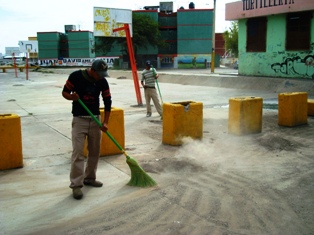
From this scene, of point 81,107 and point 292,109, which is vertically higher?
point 81,107

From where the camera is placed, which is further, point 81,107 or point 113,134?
point 113,134

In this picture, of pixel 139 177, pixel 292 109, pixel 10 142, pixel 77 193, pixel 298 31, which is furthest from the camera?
pixel 298 31

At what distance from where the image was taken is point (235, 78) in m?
21.5

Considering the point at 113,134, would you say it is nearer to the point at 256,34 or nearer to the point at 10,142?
the point at 10,142

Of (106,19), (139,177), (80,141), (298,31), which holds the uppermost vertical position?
(106,19)

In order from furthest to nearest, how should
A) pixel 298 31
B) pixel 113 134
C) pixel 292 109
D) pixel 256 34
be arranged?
pixel 256 34, pixel 298 31, pixel 292 109, pixel 113 134

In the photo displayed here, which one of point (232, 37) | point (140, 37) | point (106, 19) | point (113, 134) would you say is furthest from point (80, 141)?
point (232, 37)

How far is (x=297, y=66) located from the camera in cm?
1922

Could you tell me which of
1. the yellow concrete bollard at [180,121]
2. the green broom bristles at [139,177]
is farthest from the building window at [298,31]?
the green broom bristles at [139,177]

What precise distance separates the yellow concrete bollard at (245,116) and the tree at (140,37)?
43.7m

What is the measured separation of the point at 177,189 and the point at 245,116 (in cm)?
376

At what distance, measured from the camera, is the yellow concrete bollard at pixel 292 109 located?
8.88m

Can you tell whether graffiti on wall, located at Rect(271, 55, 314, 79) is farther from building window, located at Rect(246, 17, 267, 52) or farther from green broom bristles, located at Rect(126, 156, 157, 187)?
green broom bristles, located at Rect(126, 156, 157, 187)

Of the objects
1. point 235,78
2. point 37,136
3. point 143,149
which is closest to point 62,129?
point 37,136
